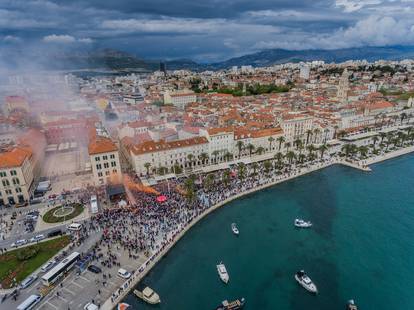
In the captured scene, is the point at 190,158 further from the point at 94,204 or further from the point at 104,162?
the point at 94,204

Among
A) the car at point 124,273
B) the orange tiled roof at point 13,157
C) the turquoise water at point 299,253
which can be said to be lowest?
the turquoise water at point 299,253

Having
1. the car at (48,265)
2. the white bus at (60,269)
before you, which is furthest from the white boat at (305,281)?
the car at (48,265)

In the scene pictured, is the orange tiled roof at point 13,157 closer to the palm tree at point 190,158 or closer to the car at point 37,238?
the car at point 37,238

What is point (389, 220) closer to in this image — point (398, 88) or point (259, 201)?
point (259, 201)

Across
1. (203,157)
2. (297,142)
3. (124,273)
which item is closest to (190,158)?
(203,157)

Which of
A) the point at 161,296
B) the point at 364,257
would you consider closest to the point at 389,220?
the point at 364,257

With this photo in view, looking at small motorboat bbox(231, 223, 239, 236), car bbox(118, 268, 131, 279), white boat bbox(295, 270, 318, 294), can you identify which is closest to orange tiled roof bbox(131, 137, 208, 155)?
small motorboat bbox(231, 223, 239, 236)

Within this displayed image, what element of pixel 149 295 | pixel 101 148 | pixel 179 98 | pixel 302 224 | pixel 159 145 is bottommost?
pixel 302 224
